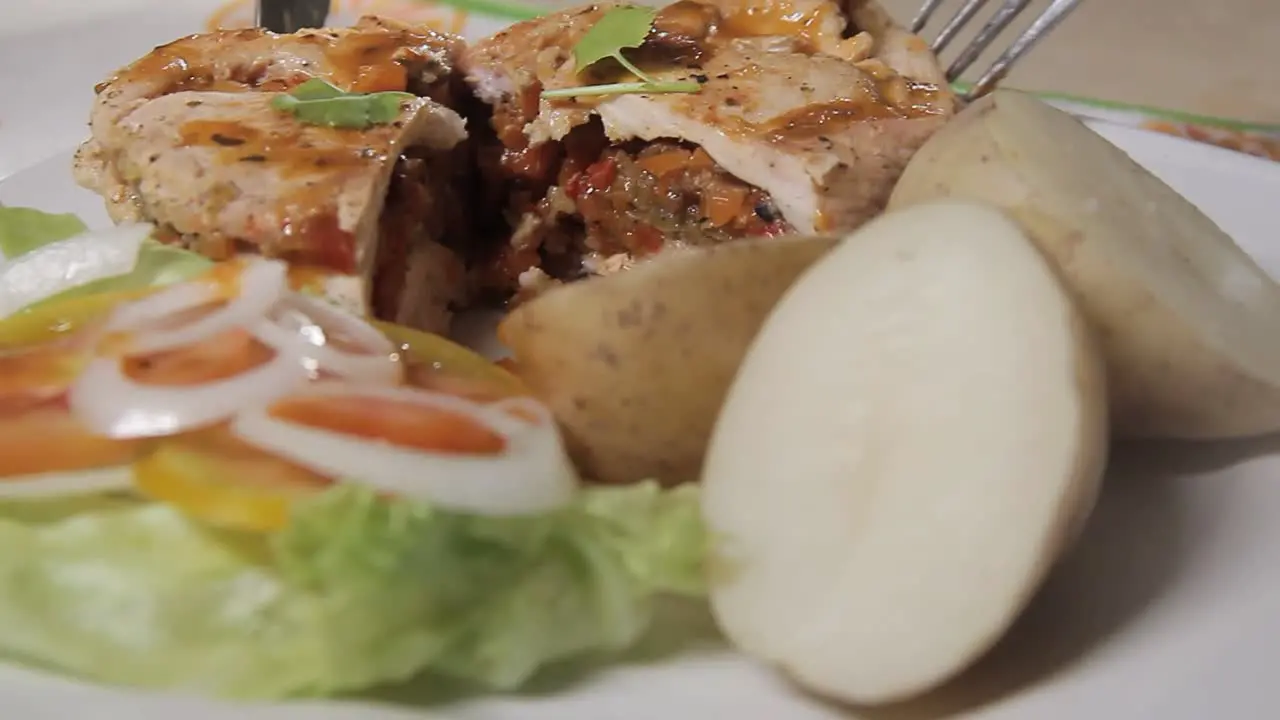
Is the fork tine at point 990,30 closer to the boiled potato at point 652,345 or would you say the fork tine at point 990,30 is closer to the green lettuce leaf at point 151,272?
the boiled potato at point 652,345

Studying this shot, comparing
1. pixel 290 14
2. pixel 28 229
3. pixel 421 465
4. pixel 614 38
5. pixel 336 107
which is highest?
pixel 614 38

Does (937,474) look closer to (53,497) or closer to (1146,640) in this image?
(1146,640)

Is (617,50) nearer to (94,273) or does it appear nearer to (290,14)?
(94,273)

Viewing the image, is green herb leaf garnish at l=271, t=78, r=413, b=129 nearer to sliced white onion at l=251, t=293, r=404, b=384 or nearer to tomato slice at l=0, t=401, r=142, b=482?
sliced white onion at l=251, t=293, r=404, b=384

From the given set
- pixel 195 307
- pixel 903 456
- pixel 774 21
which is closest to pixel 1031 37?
pixel 774 21

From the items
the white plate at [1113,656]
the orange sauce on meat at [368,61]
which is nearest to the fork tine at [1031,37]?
the white plate at [1113,656]

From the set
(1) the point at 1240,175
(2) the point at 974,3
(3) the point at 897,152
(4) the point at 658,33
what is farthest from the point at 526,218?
(1) the point at 1240,175
